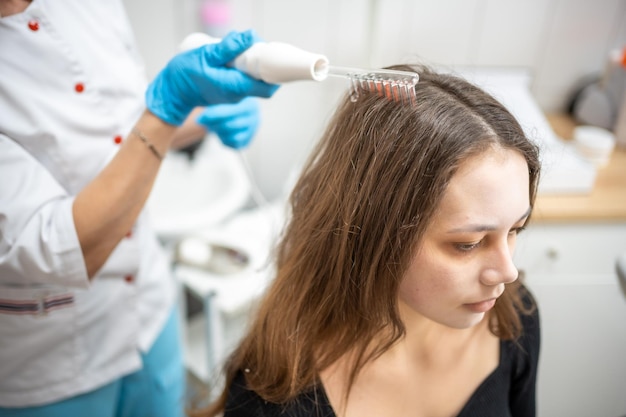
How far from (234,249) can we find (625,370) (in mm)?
1076

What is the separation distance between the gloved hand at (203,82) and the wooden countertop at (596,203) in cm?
91

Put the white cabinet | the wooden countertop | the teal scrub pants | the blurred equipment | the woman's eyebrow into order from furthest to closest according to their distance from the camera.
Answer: the blurred equipment < the wooden countertop < the teal scrub pants < the white cabinet < the woman's eyebrow

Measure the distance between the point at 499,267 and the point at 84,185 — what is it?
748 millimetres

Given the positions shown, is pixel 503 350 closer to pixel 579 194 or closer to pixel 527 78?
pixel 579 194

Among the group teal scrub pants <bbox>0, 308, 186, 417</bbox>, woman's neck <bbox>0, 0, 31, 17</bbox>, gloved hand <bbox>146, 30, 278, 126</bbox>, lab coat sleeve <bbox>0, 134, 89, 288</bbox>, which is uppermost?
woman's neck <bbox>0, 0, 31, 17</bbox>

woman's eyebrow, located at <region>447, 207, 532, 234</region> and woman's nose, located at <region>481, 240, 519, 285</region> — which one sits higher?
woman's eyebrow, located at <region>447, 207, 532, 234</region>

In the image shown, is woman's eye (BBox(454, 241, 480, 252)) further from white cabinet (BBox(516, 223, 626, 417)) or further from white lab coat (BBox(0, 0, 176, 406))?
white lab coat (BBox(0, 0, 176, 406))

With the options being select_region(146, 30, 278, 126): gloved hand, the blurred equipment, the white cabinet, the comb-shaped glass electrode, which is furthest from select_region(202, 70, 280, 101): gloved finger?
the blurred equipment

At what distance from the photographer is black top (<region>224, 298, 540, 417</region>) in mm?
835

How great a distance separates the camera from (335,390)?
865 millimetres

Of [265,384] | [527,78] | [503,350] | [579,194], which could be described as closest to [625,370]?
[503,350]

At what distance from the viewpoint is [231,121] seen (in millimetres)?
1136

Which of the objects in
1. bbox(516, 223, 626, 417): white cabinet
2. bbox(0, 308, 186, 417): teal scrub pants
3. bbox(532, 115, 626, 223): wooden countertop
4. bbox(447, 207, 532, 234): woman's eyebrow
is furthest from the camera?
bbox(532, 115, 626, 223): wooden countertop

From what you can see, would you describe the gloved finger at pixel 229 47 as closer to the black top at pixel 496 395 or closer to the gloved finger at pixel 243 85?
the gloved finger at pixel 243 85
